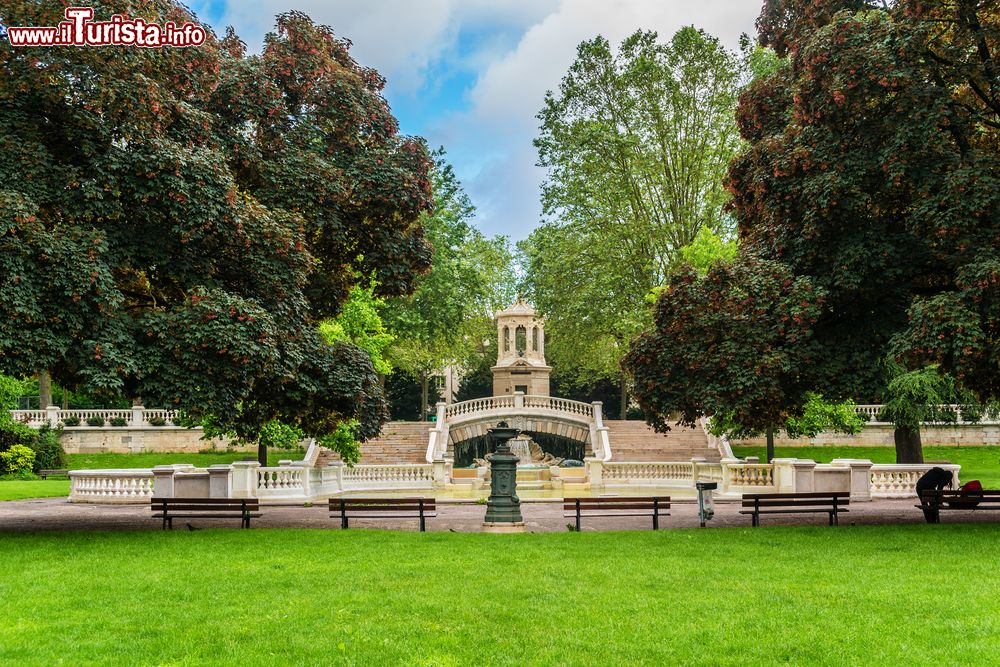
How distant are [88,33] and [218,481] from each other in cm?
1282

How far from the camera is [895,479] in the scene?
2530cm

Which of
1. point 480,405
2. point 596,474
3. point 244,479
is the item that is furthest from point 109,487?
point 480,405

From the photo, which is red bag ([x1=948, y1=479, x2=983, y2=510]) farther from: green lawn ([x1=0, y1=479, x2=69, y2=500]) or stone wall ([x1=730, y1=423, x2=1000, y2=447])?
stone wall ([x1=730, y1=423, x2=1000, y2=447])

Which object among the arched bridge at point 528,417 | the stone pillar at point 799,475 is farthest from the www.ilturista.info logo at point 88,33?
the arched bridge at point 528,417

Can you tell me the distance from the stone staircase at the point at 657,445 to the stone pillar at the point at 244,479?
17.0 metres

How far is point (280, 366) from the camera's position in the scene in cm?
1602

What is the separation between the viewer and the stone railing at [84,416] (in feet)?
145

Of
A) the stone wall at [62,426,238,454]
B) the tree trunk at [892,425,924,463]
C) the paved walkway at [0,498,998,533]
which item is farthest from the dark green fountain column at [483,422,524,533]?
the stone wall at [62,426,238,454]

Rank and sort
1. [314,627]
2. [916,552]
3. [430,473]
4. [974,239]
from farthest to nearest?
[430,473]
[974,239]
[916,552]
[314,627]

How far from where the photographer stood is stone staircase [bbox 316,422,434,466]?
1513 inches

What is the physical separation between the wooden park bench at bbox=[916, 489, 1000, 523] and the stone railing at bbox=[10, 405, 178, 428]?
35.1 m

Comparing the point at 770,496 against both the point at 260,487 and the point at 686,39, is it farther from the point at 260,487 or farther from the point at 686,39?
the point at 686,39

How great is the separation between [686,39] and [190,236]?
27.4 metres

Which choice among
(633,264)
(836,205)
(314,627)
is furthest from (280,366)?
(633,264)
